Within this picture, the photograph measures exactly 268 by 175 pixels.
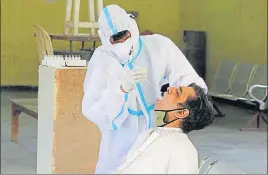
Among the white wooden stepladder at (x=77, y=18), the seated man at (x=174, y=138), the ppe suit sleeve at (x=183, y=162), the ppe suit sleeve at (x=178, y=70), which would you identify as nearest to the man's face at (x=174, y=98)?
the seated man at (x=174, y=138)

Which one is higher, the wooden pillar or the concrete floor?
the wooden pillar

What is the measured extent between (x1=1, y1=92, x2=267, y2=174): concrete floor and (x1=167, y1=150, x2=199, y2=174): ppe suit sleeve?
283 centimetres

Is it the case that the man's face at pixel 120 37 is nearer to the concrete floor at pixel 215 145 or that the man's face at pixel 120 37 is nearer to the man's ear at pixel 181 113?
the man's ear at pixel 181 113

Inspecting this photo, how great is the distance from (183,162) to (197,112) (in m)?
0.25

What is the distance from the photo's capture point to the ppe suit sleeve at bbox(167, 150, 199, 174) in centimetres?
161

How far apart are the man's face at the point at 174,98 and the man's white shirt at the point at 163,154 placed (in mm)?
56

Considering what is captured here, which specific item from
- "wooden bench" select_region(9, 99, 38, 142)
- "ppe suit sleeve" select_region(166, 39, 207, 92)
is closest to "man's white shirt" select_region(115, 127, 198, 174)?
"ppe suit sleeve" select_region(166, 39, 207, 92)

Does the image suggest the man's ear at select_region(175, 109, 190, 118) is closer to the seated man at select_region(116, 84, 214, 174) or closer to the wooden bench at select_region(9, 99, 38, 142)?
the seated man at select_region(116, 84, 214, 174)

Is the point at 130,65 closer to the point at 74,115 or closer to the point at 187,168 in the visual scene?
the point at 187,168

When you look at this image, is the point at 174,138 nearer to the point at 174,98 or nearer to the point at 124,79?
the point at 174,98

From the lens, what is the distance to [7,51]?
29.6ft

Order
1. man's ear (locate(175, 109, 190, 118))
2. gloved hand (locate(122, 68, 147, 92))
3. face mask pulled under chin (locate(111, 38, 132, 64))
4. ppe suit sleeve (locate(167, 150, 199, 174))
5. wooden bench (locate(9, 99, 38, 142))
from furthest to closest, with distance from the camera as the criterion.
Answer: wooden bench (locate(9, 99, 38, 142)), face mask pulled under chin (locate(111, 38, 132, 64)), gloved hand (locate(122, 68, 147, 92)), man's ear (locate(175, 109, 190, 118)), ppe suit sleeve (locate(167, 150, 199, 174))

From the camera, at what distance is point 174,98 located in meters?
1.86

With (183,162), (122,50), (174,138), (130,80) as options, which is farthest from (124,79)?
(183,162)
